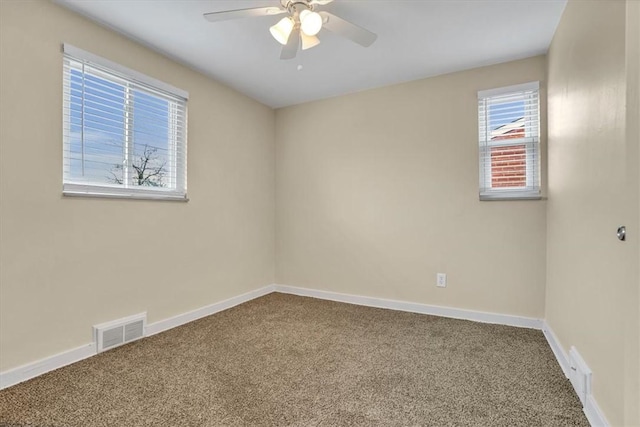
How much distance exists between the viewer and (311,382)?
6.21ft

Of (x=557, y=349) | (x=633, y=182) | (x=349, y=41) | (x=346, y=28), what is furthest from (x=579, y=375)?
(x=349, y=41)

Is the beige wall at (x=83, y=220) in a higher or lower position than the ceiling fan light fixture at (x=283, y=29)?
lower

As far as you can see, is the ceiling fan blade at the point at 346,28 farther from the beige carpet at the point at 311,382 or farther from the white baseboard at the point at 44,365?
the white baseboard at the point at 44,365

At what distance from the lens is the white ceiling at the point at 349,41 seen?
2090 millimetres

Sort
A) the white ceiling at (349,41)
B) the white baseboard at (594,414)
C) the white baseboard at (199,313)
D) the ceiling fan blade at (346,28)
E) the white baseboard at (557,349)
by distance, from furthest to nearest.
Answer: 1. the white baseboard at (199,313)
2. the white ceiling at (349,41)
3. the white baseboard at (557,349)
4. the ceiling fan blade at (346,28)
5. the white baseboard at (594,414)

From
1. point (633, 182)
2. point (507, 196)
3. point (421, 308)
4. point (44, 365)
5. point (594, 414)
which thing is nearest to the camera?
point (633, 182)

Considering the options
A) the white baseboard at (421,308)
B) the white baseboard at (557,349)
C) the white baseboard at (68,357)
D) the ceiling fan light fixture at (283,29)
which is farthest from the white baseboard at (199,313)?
the white baseboard at (557,349)

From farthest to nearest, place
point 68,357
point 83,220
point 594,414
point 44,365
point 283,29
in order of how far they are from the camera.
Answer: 1. point 83,220
2. point 68,357
3. point 44,365
4. point 283,29
5. point 594,414

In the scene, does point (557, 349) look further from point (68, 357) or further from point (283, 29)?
point (68, 357)

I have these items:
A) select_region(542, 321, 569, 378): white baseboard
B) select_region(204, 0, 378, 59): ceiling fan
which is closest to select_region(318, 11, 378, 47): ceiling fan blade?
select_region(204, 0, 378, 59): ceiling fan

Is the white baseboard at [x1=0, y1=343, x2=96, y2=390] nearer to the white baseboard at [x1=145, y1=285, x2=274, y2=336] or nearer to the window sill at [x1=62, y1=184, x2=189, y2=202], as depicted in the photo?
the white baseboard at [x1=145, y1=285, x2=274, y2=336]

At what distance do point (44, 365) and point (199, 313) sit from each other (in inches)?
47.4

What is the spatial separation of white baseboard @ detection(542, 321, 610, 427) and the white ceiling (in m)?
2.18

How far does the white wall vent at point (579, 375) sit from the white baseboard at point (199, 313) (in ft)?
9.20
